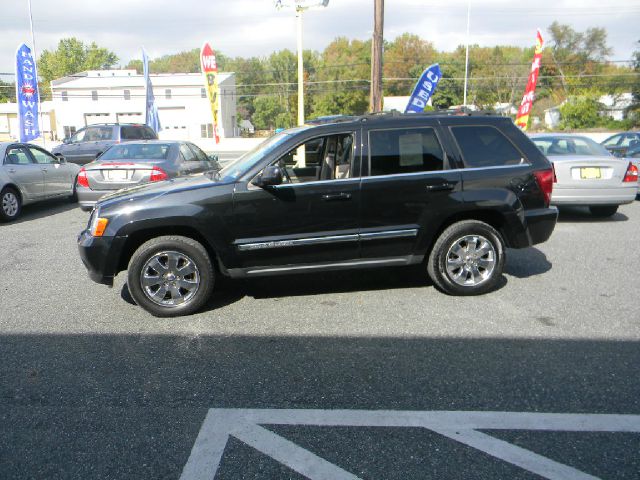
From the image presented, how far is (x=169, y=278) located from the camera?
16.2ft

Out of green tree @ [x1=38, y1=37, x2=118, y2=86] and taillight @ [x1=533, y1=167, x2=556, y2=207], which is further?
green tree @ [x1=38, y1=37, x2=118, y2=86]

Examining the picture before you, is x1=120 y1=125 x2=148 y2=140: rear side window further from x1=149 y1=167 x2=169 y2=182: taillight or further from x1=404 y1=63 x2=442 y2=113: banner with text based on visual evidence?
x1=149 y1=167 x2=169 y2=182: taillight

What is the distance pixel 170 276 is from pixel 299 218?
1347 mm

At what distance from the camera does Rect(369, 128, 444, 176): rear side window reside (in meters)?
5.18

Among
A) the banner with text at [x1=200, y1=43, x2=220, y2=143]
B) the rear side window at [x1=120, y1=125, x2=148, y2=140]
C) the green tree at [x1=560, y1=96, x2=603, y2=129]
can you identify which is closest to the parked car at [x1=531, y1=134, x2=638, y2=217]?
the rear side window at [x1=120, y1=125, x2=148, y2=140]

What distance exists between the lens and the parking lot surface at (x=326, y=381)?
2.81 meters

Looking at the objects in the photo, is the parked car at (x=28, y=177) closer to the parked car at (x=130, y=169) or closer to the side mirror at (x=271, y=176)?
the parked car at (x=130, y=169)

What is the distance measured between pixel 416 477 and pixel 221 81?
6225 centimetres

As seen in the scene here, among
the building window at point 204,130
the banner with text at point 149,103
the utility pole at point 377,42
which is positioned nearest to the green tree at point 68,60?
the building window at point 204,130

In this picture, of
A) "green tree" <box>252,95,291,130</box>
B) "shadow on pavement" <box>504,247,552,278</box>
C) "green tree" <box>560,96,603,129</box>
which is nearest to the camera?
"shadow on pavement" <box>504,247,552,278</box>

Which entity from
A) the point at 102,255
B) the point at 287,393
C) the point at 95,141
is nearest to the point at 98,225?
the point at 102,255

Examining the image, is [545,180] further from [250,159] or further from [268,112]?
[268,112]

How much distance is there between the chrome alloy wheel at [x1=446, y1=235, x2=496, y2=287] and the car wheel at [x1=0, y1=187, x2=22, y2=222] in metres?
8.48

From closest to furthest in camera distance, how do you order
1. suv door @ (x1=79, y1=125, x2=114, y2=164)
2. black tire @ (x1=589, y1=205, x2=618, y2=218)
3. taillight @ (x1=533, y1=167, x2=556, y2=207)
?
taillight @ (x1=533, y1=167, x2=556, y2=207) < black tire @ (x1=589, y1=205, x2=618, y2=218) < suv door @ (x1=79, y1=125, x2=114, y2=164)
